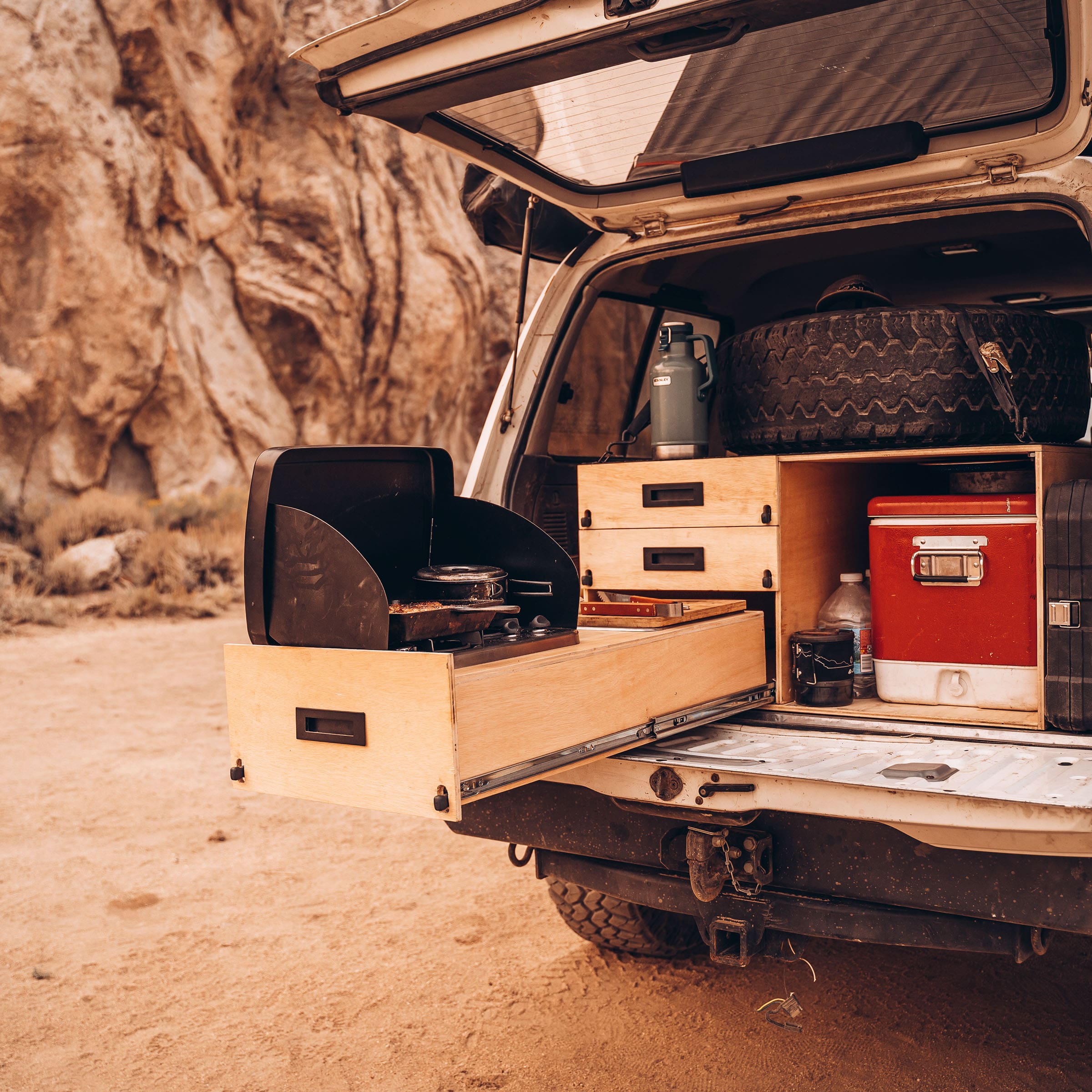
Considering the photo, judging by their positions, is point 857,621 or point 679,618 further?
point 857,621

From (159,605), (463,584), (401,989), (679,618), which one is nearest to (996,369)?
(679,618)

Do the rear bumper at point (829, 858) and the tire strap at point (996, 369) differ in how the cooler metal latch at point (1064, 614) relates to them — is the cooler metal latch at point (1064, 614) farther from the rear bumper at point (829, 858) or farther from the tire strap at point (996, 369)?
the rear bumper at point (829, 858)

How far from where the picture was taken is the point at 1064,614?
88.9 inches

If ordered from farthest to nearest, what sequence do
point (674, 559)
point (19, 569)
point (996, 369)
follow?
point (19, 569)
point (674, 559)
point (996, 369)

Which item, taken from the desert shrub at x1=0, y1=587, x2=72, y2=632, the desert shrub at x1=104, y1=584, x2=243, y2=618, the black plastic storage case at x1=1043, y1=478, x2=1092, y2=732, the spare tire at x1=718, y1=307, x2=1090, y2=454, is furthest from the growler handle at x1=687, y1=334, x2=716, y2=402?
the desert shrub at x1=104, y1=584, x2=243, y2=618

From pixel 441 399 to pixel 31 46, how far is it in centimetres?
759

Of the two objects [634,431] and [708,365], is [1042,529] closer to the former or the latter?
[708,365]

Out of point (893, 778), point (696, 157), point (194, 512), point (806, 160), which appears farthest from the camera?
point (194, 512)

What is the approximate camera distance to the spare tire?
2.53m

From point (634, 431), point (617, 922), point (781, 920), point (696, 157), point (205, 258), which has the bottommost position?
point (617, 922)

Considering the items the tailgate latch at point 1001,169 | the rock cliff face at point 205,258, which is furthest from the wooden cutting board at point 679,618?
the rock cliff face at point 205,258

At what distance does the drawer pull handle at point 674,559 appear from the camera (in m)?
2.76

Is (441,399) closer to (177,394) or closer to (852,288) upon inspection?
(177,394)

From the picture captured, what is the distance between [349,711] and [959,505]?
1526 millimetres
